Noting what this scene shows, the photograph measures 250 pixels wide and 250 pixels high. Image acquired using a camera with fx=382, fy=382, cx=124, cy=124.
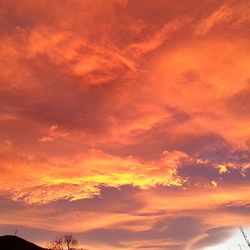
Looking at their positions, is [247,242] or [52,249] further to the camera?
[52,249]

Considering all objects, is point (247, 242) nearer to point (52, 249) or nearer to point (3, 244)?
point (52, 249)

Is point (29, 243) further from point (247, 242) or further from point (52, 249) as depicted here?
point (247, 242)

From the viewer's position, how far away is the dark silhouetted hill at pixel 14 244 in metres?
143

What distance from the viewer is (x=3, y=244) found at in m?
→ 144

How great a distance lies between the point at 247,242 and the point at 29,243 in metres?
87.0

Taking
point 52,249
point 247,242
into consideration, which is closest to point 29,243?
point 52,249

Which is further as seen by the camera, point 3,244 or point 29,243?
point 29,243

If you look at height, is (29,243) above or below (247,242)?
above

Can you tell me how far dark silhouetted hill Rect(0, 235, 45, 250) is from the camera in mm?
143250

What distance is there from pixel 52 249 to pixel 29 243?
13.3 meters

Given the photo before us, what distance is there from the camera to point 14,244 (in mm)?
147500

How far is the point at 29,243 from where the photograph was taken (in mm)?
158625

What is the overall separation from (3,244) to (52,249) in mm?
19083
